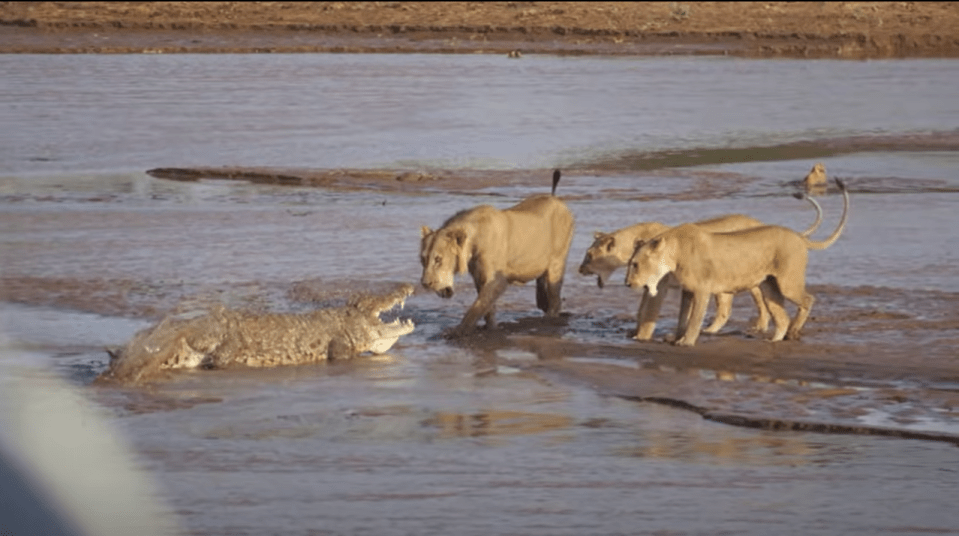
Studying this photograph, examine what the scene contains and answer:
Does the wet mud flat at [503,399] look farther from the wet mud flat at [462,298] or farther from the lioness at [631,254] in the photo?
the lioness at [631,254]

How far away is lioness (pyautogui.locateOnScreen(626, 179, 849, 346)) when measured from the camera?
40.2ft

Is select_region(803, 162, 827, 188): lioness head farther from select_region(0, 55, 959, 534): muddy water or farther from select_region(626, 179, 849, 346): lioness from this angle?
select_region(626, 179, 849, 346): lioness

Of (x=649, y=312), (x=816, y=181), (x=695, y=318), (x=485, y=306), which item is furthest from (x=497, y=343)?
(x=816, y=181)

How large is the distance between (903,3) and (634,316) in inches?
1835

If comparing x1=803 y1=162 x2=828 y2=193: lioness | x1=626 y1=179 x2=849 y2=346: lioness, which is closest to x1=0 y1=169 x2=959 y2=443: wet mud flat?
x1=626 y1=179 x2=849 y2=346: lioness

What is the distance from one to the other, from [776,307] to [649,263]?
1.02 m

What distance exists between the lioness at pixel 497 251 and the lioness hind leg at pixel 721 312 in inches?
44.9

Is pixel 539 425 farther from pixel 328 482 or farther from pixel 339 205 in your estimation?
pixel 339 205

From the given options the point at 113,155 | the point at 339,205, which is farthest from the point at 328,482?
the point at 113,155

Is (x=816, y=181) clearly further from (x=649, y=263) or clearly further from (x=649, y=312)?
(x=649, y=263)

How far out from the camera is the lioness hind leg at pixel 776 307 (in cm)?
1270

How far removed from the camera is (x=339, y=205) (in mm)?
20094

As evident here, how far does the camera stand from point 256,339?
11945 mm

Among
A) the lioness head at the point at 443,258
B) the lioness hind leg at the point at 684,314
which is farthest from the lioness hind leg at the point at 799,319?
the lioness head at the point at 443,258
